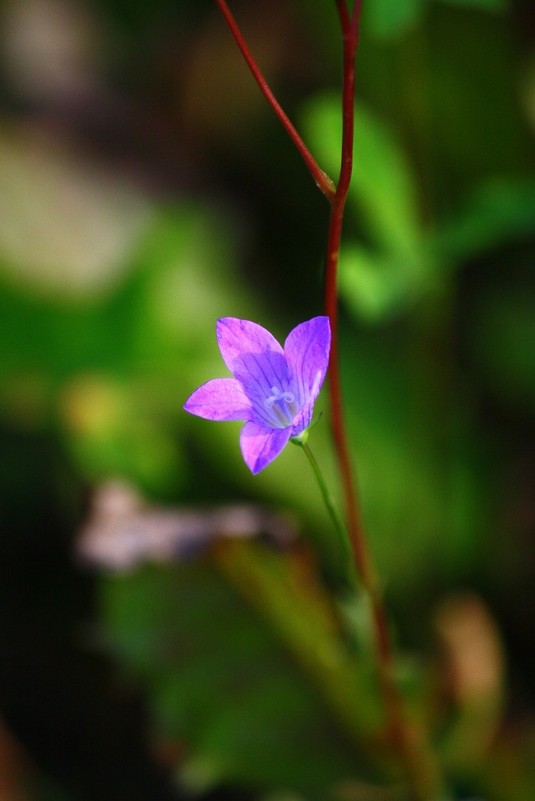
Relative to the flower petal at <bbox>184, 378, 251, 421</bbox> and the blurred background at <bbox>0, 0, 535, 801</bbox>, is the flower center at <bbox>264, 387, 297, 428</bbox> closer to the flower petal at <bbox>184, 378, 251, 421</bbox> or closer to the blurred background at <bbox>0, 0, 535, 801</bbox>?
the flower petal at <bbox>184, 378, 251, 421</bbox>

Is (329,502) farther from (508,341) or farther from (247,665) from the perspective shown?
(508,341)

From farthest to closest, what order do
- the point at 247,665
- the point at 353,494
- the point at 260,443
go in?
the point at 247,665 < the point at 353,494 < the point at 260,443

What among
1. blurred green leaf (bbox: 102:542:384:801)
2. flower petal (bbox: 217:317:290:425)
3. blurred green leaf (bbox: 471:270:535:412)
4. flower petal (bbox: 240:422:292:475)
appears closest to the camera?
flower petal (bbox: 240:422:292:475)

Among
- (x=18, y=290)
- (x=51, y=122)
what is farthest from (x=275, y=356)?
(x=51, y=122)

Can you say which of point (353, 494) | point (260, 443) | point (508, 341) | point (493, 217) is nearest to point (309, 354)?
point (260, 443)

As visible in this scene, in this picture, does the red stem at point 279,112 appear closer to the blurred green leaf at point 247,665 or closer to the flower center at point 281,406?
the flower center at point 281,406

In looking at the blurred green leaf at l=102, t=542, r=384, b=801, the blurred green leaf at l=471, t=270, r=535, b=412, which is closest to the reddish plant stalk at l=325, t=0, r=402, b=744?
the blurred green leaf at l=102, t=542, r=384, b=801
